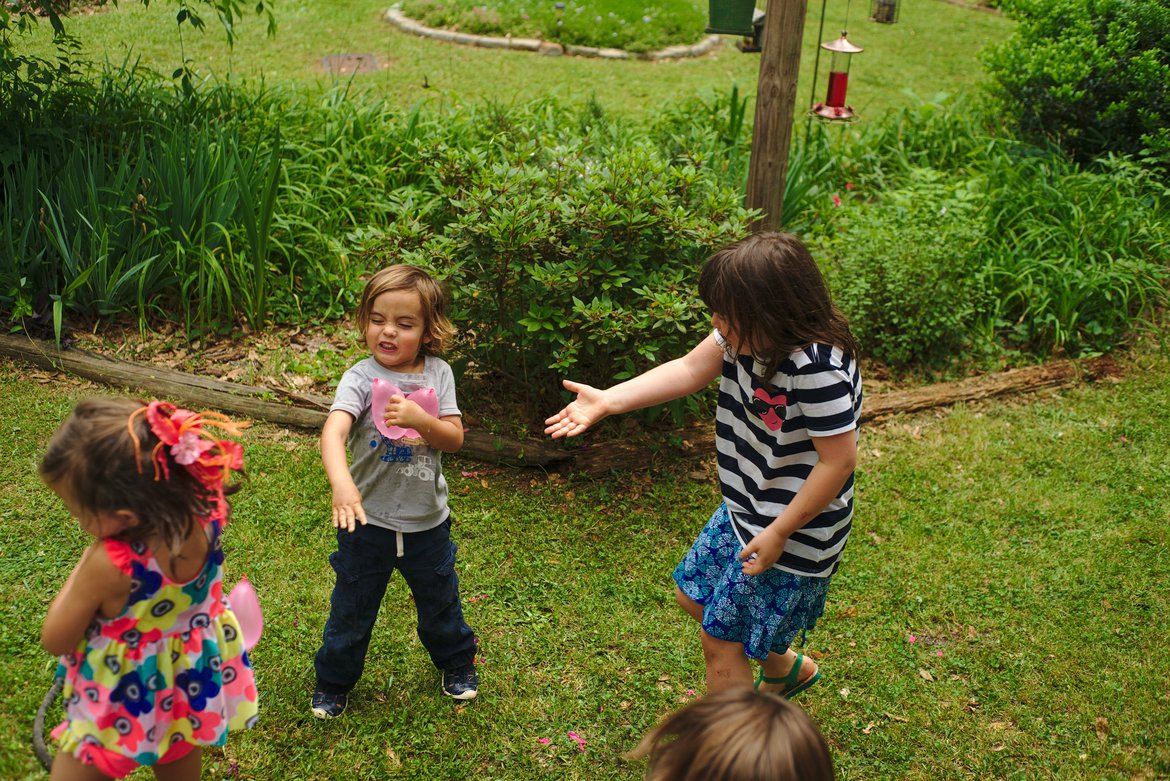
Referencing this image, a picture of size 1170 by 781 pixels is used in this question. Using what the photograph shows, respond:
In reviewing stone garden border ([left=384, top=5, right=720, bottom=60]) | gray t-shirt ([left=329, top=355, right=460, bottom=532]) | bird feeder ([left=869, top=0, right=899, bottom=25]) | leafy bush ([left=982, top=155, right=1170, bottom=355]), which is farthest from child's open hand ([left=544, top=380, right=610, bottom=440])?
stone garden border ([left=384, top=5, right=720, bottom=60])

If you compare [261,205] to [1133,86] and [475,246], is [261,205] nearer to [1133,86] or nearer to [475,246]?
[475,246]

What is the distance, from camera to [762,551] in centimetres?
255

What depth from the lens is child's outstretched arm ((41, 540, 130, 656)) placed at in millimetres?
1983

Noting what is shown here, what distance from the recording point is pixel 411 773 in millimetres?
2912

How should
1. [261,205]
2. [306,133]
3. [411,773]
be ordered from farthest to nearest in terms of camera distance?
[306,133]
[261,205]
[411,773]

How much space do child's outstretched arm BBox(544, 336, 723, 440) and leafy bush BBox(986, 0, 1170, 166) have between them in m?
5.14

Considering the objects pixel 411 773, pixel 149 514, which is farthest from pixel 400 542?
pixel 149 514

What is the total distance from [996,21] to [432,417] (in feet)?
42.8

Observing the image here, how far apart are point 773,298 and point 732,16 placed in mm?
3049

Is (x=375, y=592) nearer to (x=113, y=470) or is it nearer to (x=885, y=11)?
(x=113, y=470)

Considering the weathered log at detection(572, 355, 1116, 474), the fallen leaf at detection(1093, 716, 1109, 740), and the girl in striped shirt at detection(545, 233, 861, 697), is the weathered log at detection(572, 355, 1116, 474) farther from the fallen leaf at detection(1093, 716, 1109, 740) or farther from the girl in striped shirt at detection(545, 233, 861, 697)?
the fallen leaf at detection(1093, 716, 1109, 740)

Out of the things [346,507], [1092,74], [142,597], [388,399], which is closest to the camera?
[142,597]

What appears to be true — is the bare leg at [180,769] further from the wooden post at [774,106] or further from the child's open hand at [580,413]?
the wooden post at [774,106]

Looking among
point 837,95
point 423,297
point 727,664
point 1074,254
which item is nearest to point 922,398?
point 1074,254
